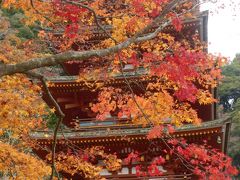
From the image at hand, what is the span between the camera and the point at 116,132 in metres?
10.7

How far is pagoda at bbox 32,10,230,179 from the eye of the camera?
10555mm

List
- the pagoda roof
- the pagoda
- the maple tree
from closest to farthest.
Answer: the maple tree → the pagoda roof → the pagoda

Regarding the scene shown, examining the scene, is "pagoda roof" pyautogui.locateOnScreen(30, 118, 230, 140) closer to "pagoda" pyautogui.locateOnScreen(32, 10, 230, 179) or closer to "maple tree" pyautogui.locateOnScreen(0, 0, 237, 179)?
"pagoda" pyautogui.locateOnScreen(32, 10, 230, 179)

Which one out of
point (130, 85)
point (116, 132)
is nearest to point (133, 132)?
point (116, 132)

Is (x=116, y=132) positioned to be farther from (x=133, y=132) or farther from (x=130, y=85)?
(x=130, y=85)

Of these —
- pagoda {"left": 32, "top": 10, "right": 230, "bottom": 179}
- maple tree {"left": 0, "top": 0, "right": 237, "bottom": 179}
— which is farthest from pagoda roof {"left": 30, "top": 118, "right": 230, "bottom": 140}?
maple tree {"left": 0, "top": 0, "right": 237, "bottom": 179}

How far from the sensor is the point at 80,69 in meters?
13.4

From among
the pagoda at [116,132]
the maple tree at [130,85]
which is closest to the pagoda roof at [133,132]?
the pagoda at [116,132]

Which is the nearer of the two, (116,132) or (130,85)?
(116,132)

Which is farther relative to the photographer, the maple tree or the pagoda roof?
the pagoda roof

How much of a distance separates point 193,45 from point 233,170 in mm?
6043

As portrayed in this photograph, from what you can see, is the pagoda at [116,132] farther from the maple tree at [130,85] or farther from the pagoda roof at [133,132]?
the maple tree at [130,85]

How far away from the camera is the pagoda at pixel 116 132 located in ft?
34.6

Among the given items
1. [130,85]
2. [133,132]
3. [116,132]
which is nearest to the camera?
[133,132]
